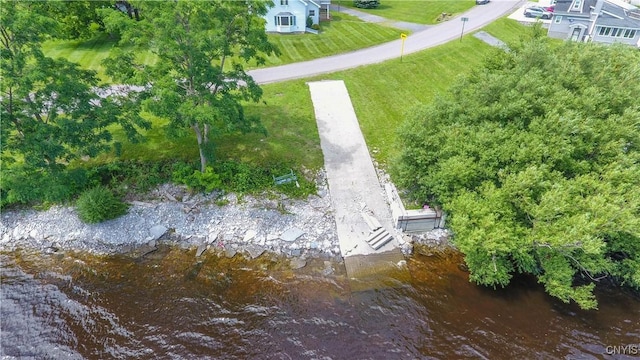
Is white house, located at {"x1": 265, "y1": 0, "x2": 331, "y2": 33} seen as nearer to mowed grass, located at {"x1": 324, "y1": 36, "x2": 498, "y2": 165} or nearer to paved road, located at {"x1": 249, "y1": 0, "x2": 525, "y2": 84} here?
paved road, located at {"x1": 249, "y1": 0, "x2": 525, "y2": 84}

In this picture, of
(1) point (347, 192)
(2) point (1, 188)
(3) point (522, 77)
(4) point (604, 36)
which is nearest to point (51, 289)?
(2) point (1, 188)

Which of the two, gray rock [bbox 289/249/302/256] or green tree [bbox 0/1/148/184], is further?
gray rock [bbox 289/249/302/256]

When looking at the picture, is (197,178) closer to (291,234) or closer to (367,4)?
(291,234)

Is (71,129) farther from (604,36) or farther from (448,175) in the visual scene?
(604,36)

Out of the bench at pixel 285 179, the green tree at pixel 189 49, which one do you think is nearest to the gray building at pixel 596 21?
the bench at pixel 285 179

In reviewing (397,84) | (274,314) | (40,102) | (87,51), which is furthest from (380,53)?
(40,102)

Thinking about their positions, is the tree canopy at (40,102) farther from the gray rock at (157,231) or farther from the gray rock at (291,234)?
the gray rock at (291,234)

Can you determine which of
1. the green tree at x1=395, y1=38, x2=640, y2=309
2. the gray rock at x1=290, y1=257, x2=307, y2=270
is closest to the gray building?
the green tree at x1=395, y1=38, x2=640, y2=309
